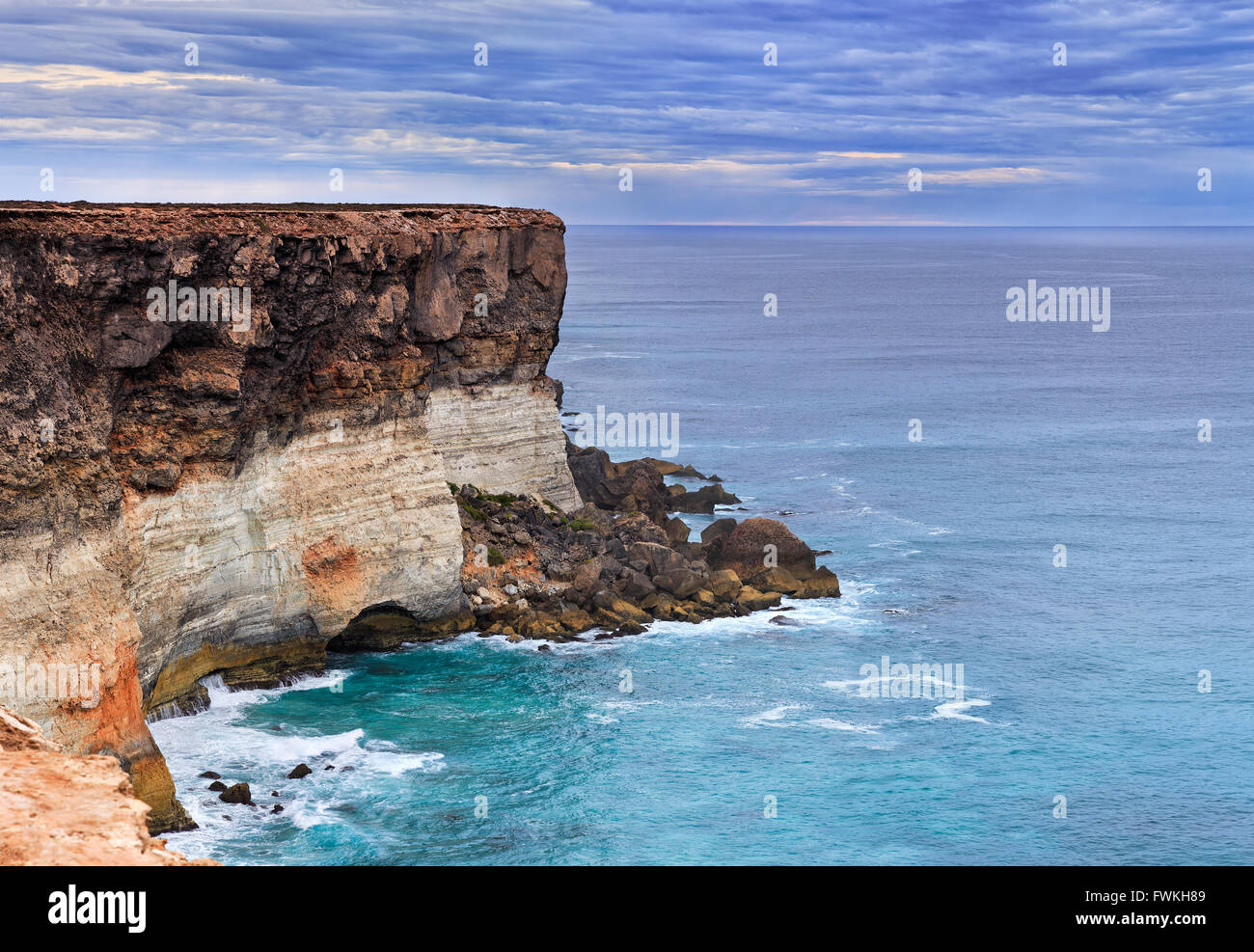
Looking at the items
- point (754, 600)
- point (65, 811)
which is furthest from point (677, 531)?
point (65, 811)

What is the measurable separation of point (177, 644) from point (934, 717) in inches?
1014

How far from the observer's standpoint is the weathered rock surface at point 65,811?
1461 cm

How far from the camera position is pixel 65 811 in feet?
51.7

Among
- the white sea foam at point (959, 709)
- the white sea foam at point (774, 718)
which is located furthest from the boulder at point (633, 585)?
the white sea foam at point (959, 709)

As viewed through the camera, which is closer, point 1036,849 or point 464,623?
point 1036,849

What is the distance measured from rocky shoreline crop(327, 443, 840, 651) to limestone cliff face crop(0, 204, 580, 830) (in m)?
1.47

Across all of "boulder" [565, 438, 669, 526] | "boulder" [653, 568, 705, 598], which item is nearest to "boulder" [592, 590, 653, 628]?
"boulder" [653, 568, 705, 598]

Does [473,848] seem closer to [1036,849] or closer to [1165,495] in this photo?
[1036,849]

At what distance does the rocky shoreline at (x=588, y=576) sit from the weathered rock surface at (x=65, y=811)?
3197cm

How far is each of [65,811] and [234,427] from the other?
2646cm

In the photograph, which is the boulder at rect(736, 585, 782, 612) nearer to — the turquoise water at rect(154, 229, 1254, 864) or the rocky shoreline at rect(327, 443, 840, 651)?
the rocky shoreline at rect(327, 443, 840, 651)
